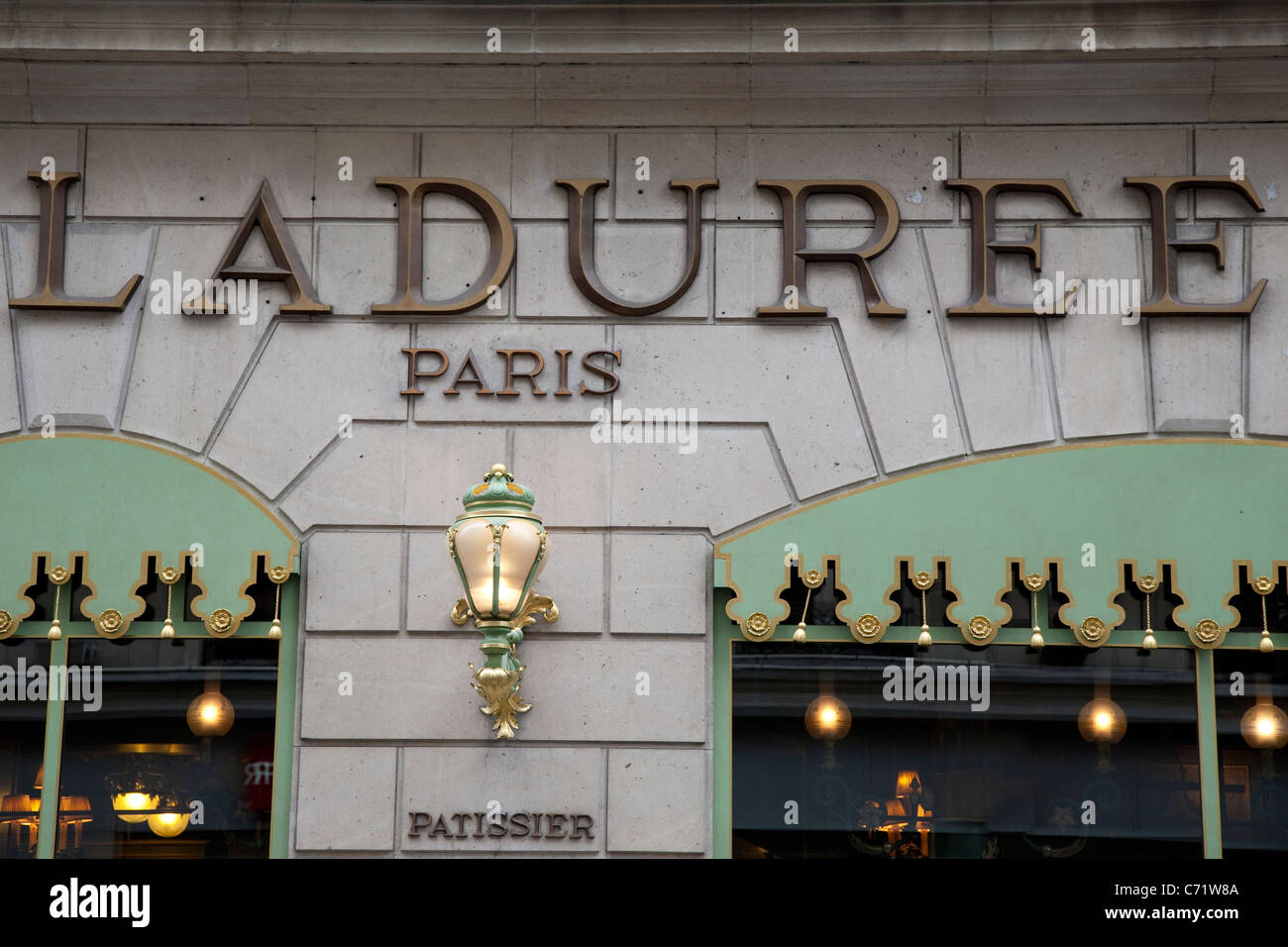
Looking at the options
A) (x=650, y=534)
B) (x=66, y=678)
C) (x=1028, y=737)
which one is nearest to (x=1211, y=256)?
(x=1028, y=737)

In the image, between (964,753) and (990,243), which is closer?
(964,753)

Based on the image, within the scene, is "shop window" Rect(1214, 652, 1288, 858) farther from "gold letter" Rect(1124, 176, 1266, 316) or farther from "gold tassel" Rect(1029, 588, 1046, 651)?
"gold letter" Rect(1124, 176, 1266, 316)

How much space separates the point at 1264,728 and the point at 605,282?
4.91m

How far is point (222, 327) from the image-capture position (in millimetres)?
11375

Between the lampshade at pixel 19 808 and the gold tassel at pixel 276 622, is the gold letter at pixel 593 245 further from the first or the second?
the lampshade at pixel 19 808

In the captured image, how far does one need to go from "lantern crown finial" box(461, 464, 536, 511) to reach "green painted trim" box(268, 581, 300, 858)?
1440 mm

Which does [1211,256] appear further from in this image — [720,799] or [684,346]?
[720,799]

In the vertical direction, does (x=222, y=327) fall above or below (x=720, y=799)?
above

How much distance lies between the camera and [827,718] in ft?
36.2

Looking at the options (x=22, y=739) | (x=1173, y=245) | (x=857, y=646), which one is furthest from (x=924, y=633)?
(x=22, y=739)

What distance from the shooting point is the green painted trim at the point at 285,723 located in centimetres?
1084

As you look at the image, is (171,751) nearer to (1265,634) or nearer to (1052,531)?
(1052,531)
